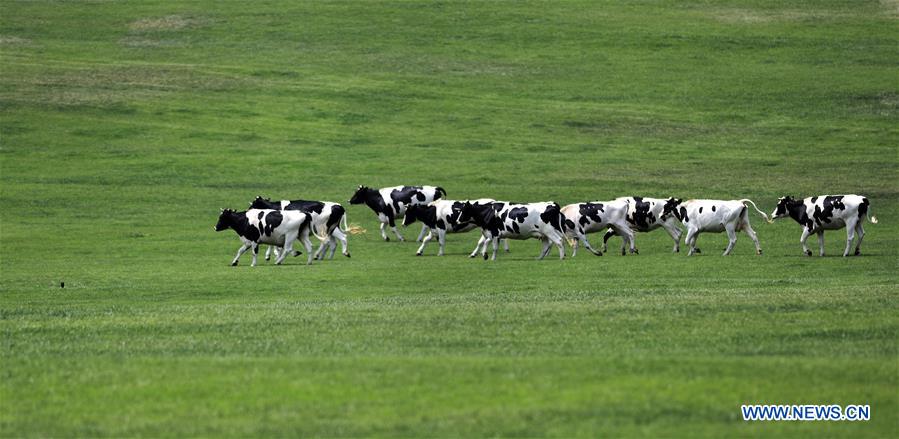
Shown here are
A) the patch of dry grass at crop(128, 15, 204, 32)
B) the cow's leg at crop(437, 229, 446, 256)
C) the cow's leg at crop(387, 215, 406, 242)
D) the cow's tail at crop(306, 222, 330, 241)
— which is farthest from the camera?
the patch of dry grass at crop(128, 15, 204, 32)

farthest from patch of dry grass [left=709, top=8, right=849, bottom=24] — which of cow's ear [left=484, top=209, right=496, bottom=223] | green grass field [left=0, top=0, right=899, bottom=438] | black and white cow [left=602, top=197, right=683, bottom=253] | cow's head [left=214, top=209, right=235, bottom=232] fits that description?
cow's head [left=214, top=209, right=235, bottom=232]

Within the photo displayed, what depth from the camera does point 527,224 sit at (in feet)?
125

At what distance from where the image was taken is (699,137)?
65.2 meters

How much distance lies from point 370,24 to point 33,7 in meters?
22.8

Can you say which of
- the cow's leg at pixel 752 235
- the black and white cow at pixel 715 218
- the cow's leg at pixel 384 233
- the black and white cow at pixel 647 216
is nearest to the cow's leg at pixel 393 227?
the cow's leg at pixel 384 233

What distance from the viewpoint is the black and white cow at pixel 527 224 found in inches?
1494

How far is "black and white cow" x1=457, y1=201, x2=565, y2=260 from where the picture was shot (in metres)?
38.0

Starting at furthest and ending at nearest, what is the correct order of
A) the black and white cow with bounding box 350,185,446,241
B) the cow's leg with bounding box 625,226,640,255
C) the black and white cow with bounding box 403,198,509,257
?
1. the black and white cow with bounding box 350,185,446,241
2. the black and white cow with bounding box 403,198,509,257
3. the cow's leg with bounding box 625,226,640,255

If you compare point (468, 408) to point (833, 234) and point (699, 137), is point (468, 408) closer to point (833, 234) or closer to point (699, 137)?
point (833, 234)

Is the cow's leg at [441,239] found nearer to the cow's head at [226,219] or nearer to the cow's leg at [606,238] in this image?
the cow's leg at [606,238]

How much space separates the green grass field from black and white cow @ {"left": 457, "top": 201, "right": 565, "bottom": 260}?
29.6 inches

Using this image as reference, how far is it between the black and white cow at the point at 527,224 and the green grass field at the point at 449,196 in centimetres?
75

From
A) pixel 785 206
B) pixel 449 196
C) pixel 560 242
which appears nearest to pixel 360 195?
pixel 449 196

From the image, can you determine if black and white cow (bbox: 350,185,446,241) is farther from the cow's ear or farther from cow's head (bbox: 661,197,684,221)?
cow's head (bbox: 661,197,684,221)
